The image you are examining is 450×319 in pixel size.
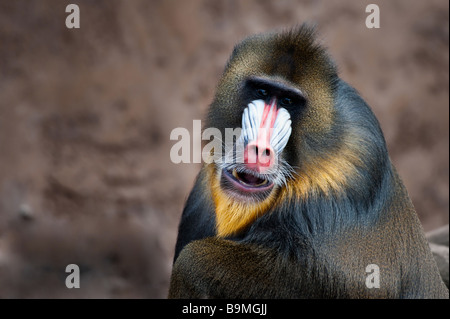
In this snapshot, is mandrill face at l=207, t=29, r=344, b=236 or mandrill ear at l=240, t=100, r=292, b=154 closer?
mandrill ear at l=240, t=100, r=292, b=154

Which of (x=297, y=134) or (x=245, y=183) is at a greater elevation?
(x=297, y=134)

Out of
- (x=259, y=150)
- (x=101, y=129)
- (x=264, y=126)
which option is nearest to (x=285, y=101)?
(x=264, y=126)

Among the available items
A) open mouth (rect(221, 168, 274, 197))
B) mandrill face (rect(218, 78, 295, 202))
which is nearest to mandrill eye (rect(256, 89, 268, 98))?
mandrill face (rect(218, 78, 295, 202))

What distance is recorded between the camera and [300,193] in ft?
12.0

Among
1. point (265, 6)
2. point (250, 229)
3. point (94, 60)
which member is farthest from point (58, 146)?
point (250, 229)

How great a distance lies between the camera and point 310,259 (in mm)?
3605

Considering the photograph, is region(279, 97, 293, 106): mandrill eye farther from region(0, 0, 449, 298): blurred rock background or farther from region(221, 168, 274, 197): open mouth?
region(0, 0, 449, 298): blurred rock background

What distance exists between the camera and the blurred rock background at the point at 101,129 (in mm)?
7293

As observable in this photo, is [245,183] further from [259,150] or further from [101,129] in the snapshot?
[101,129]

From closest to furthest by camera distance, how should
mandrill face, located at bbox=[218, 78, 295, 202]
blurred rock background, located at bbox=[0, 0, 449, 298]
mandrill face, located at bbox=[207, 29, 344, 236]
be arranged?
mandrill face, located at bbox=[218, 78, 295, 202]
mandrill face, located at bbox=[207, 29, 344, 236]
blurred rock background, located at bbox=[0, 0, 449, 298]

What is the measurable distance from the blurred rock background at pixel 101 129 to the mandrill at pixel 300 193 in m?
3.90

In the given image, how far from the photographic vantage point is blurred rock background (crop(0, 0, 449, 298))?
7293 millimetres

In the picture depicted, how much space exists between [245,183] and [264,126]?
→ 398mm
